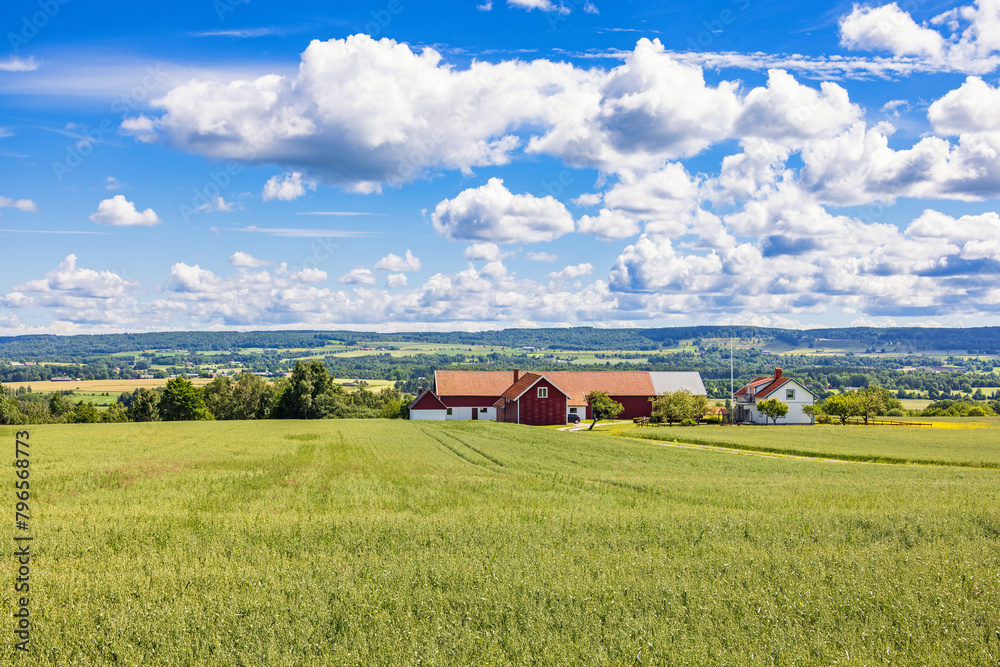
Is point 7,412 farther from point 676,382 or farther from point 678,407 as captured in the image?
point 676,382

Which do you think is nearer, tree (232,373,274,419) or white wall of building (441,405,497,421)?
white wall of building (441,405,497,421)

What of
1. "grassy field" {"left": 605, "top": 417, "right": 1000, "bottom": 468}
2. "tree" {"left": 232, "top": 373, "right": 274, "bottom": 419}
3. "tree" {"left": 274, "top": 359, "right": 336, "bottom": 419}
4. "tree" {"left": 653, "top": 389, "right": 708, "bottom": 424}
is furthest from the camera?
"tree" {"left": 232, "top": 373, "right": 274, "bottom": 419}

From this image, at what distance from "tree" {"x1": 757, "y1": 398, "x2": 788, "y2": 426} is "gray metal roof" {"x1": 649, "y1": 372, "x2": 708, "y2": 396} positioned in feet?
41.0

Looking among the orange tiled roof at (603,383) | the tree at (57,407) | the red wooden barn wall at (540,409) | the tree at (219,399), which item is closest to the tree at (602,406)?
the orange tiled roof at (603,383)

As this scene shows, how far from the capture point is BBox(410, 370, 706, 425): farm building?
262ft

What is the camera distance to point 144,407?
91.6 m

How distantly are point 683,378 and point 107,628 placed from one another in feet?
312

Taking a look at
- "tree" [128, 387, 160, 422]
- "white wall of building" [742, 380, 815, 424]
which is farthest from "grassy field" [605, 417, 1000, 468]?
"tree" [128, 387, 160, 422]

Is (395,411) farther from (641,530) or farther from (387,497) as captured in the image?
(641,530)

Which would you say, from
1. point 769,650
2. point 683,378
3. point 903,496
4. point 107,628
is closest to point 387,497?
point 107,628

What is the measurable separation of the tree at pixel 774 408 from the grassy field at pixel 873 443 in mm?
13030

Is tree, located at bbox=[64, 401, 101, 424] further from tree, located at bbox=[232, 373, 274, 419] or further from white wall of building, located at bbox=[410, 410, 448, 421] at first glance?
white wall of building, located at bbox=[410, 410, 448, 421]

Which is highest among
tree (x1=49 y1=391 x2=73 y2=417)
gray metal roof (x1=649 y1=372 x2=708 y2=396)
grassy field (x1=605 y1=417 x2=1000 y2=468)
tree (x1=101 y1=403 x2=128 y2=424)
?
gray metal roof (x1=649 y1=372 x2=708 y2=396)

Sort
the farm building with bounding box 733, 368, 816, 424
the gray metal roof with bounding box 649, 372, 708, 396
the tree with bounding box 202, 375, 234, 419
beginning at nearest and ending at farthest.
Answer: the farm building with bounding box 733, 368, 816, 424, the gray metal roof with bounding box 649, 372, 708, 396, the tree with bounding box 202, 375, 234, 419
